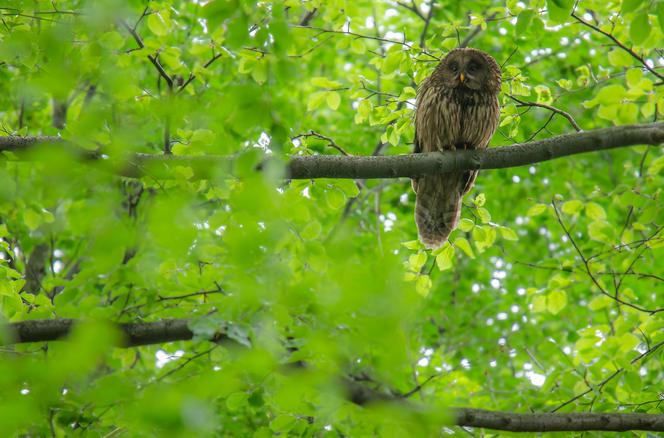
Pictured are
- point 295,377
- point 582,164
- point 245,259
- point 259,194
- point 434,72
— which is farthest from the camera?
point 582,164

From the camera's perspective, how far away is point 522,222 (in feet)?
29.8

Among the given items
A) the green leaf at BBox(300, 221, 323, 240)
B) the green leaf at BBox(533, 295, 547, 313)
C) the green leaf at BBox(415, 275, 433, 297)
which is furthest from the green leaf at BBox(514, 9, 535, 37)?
the green leaf at BBox(533, 295, 547, 313)

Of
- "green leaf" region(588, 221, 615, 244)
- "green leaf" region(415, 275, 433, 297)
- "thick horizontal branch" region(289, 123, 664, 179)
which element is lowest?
"green leaf" region(415, 275, 433, 297)

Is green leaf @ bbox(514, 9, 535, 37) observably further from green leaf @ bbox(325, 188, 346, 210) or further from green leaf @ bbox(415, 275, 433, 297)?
green leaf @ bbox(415, 275, 433, 297)

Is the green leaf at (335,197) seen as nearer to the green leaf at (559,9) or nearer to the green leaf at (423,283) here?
the green leaf at (423,283)

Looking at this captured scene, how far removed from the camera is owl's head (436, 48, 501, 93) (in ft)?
16.7

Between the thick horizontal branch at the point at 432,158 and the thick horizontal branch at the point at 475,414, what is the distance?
2.24 ft

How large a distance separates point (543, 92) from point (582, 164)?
15.8 feet

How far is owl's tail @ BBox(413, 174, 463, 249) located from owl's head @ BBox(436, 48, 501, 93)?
2.47ft

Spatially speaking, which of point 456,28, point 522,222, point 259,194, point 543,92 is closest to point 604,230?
point 543,92

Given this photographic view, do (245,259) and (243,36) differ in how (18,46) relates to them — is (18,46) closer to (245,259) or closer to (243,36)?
(243,36)

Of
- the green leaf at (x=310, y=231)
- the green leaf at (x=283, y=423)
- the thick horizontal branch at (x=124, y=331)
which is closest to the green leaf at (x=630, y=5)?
the green leaf at (x=310, y=231)

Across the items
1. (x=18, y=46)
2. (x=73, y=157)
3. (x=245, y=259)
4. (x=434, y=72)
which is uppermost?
(x=18, y=46)

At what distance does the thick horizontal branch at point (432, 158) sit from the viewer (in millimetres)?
2883
